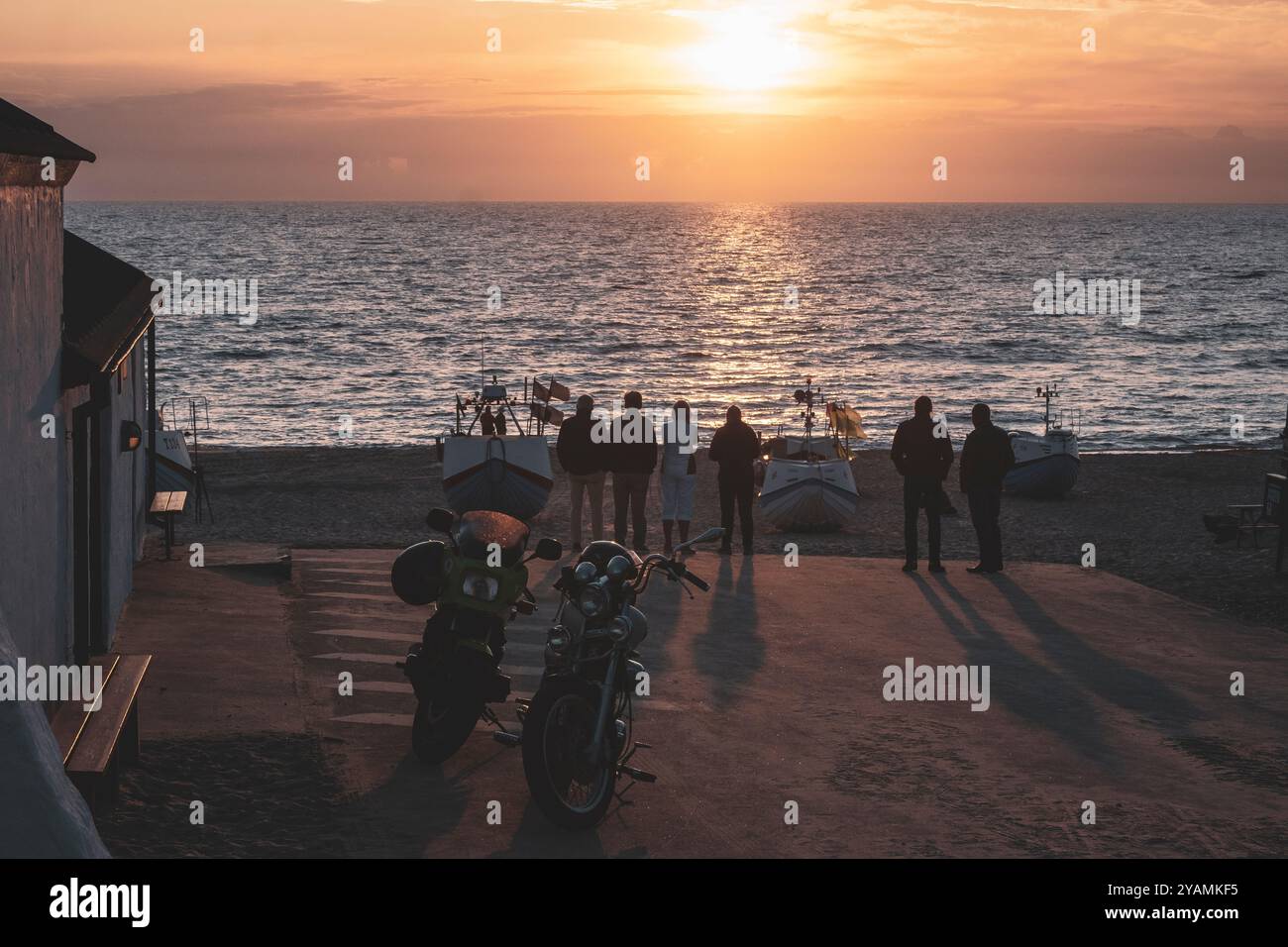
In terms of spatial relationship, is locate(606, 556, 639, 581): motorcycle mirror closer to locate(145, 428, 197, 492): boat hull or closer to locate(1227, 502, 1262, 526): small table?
locate(1227, 502, 1262, 526): small table

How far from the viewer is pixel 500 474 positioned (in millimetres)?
20109

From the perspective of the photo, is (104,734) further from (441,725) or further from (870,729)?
(870,729)

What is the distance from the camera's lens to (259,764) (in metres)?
8.44

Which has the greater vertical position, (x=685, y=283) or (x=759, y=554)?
(x=685, y=283)

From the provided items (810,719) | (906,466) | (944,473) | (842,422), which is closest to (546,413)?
(906,466)

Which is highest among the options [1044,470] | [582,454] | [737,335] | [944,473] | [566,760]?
[737,335]

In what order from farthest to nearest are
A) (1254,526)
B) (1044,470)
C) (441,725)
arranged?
(1044,470), (1254,526), (441,725)

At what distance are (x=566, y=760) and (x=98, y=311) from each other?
6.36 metres

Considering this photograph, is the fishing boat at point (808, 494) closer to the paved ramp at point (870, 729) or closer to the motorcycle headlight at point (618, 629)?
the paved ramp at point (870, 729)

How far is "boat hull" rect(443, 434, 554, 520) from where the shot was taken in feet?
66.0

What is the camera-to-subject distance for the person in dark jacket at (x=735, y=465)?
53.8ft
